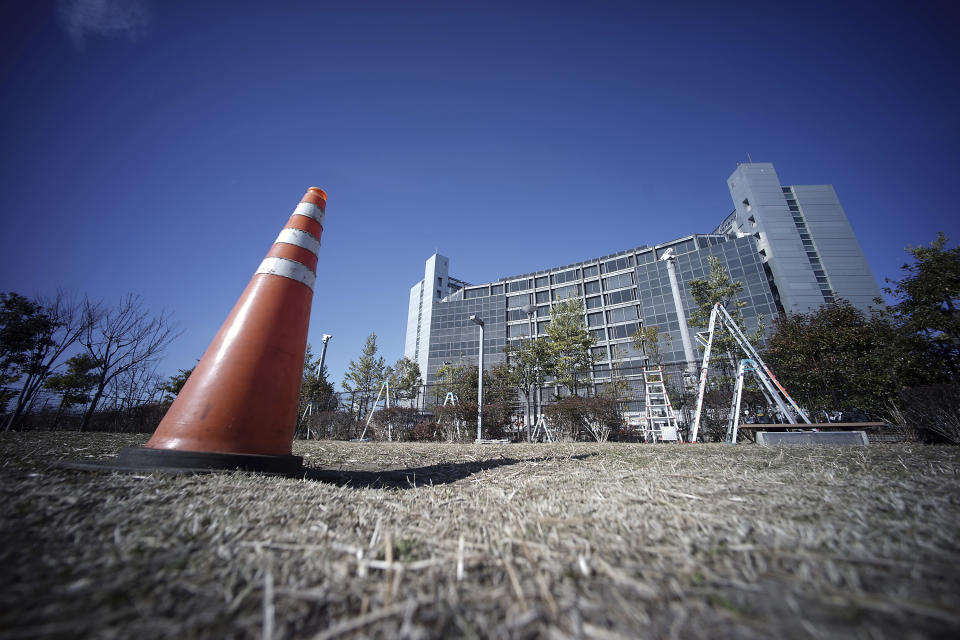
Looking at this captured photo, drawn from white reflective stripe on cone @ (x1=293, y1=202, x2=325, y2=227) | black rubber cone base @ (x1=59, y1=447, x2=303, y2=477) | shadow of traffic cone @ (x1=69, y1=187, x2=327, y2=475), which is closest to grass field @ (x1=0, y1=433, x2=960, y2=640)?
black rubber cone base @ (x1=59, y1=447, x2=303, y2=477)

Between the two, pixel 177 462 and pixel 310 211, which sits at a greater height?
pixel 310 211

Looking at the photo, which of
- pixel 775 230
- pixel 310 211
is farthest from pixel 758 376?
pixel 775 230

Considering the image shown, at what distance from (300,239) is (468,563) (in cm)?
314

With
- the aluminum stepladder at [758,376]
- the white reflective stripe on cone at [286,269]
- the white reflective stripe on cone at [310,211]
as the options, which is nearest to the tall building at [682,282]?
the aluminum stepladder at [758,376]

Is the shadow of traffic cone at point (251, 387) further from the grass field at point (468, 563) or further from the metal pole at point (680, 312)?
the metal pole at point (680, 312)

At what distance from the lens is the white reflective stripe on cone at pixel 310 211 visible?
3.37 m

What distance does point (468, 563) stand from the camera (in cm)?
108

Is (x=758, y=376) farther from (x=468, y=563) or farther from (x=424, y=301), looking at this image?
(x=424, y=301)

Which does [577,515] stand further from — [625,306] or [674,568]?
[625,306]

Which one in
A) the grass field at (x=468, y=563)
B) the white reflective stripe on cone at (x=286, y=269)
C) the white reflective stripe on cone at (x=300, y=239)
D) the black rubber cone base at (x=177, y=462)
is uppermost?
the white reflective stripe on cone at (x=300, y=239)

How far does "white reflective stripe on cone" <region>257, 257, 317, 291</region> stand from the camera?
2.98 metres

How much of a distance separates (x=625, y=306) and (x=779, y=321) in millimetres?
29863

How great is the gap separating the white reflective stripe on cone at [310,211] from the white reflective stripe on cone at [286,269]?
604 millimetres

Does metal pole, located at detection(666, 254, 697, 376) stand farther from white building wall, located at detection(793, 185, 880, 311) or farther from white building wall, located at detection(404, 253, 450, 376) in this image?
white building wall, located at detection(404, 253, 450, 376)
